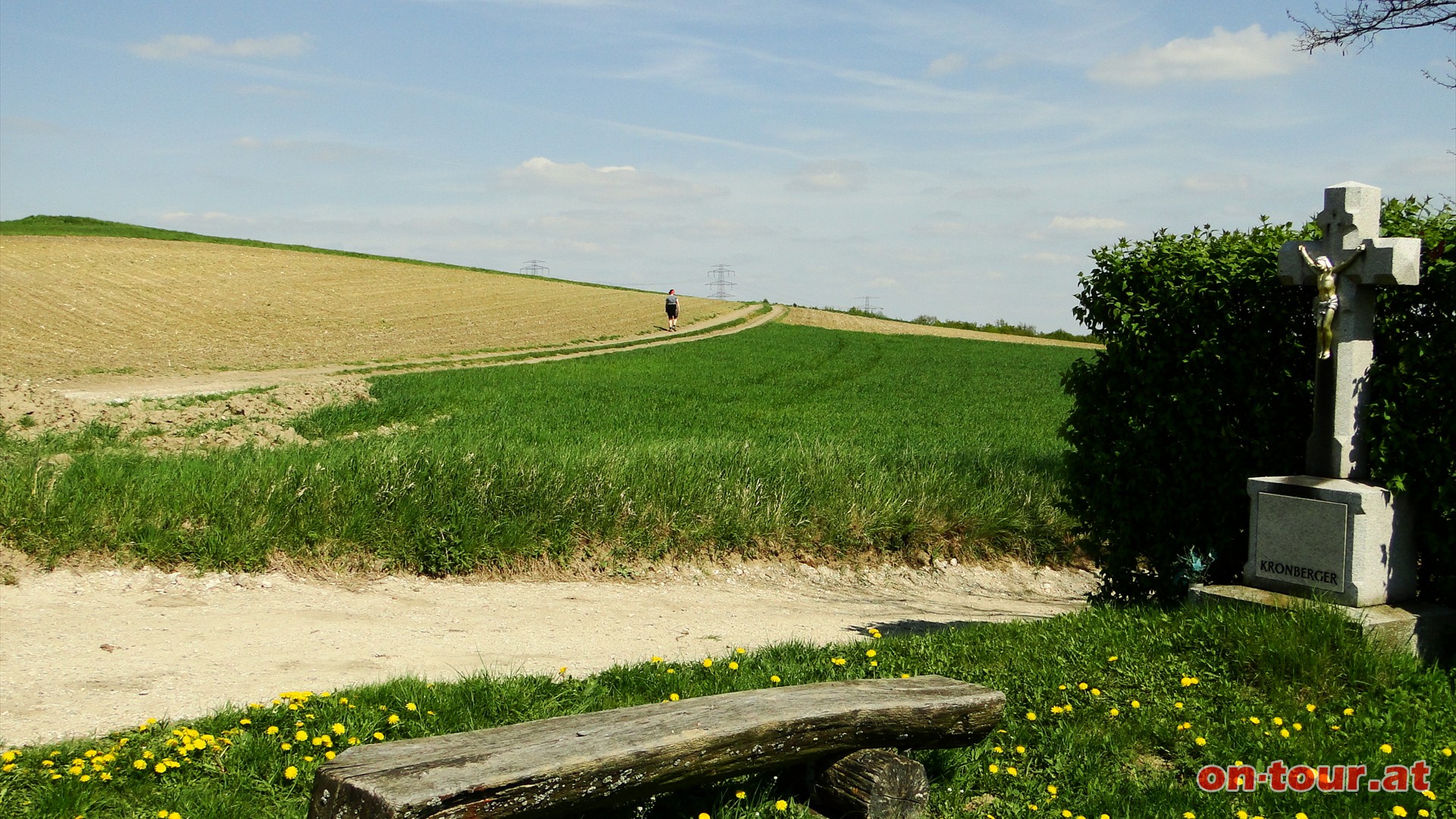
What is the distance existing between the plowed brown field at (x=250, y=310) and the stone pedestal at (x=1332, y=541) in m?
25.6

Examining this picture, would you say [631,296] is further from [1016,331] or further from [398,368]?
[398,368]

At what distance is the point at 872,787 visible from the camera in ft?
13.7

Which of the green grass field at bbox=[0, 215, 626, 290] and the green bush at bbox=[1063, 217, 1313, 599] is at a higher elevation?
the green grass field at bbox=[0, 215, 626, 290]

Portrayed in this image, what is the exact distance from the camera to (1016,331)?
62.5m

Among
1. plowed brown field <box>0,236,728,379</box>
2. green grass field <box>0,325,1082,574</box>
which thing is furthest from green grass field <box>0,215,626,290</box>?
green grass field <box>0,325,1082,574</box>

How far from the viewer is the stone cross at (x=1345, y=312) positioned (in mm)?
6188

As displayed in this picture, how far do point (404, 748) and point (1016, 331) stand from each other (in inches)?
2450

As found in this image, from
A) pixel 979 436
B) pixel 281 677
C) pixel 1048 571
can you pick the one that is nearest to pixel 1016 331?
pixel 979 436

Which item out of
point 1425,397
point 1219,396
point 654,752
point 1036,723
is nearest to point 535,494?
point 1036,723

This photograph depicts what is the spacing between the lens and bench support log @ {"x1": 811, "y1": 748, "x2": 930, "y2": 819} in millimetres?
4199

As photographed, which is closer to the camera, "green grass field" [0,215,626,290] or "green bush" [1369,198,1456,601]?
"green bush" [1369,198,1456,601]

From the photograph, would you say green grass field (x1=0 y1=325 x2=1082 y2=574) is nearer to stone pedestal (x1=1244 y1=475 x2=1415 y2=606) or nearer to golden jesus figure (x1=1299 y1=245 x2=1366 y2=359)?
stone pedestal (x1=1244 y1=475 x2=1415 y2=606)

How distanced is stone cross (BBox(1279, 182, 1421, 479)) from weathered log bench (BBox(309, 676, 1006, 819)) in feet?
10.9

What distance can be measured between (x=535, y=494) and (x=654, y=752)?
19.6ft
